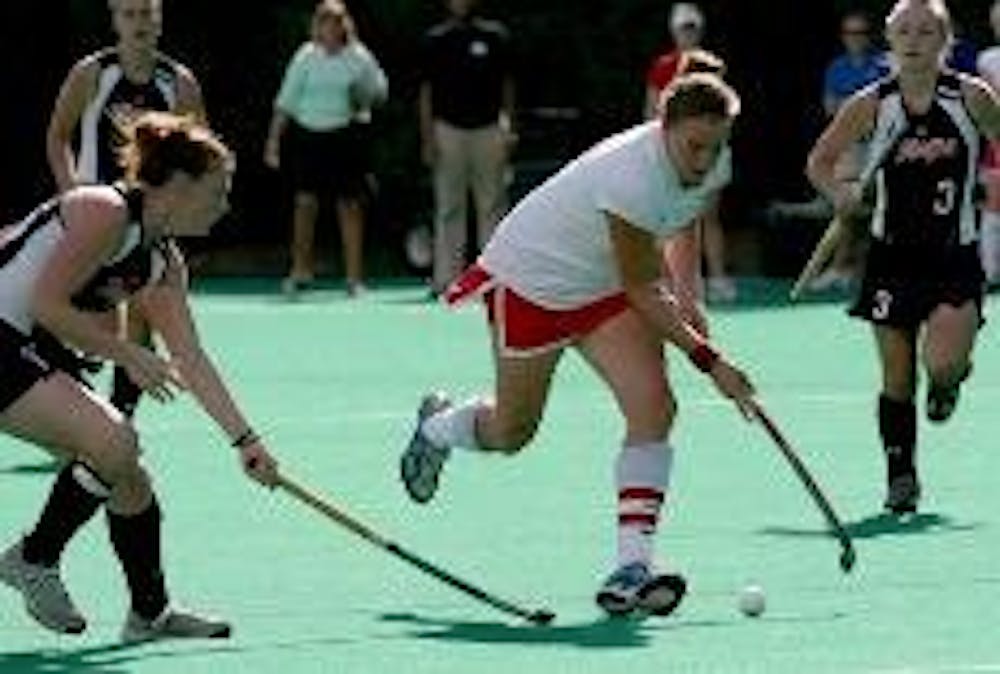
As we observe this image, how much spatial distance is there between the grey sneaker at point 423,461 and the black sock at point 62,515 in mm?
2278

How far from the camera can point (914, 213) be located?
11.9 metres

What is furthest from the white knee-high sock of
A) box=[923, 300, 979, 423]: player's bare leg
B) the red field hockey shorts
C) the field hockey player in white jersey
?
box=[923, 300, 979, 423]: player's bare leg

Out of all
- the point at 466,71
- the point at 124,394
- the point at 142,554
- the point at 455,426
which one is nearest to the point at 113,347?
the point at 142,554

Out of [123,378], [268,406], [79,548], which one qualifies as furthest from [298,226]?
[79,548]

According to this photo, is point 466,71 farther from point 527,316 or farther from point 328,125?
point 527,316

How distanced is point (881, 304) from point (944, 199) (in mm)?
422

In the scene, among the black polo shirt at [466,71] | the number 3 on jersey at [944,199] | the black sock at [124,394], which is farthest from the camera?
the black polo shirt at [466,71]

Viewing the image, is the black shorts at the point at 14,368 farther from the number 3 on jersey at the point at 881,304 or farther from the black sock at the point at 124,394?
the number 3 on jersey at the point at 881,304

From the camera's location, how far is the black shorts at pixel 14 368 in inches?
339

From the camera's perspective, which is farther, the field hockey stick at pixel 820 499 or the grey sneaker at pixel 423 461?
the grey sneaker at pixel 423 461

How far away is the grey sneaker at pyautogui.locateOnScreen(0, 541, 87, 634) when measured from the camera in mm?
8891

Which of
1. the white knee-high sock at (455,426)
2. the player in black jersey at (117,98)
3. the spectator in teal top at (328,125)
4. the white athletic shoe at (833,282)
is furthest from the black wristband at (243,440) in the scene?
the white athletic shoe at (833,282)

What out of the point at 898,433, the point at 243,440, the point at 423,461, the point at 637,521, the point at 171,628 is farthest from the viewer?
the point at 898,433

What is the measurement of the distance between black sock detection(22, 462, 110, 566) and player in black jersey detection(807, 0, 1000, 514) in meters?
3.57
